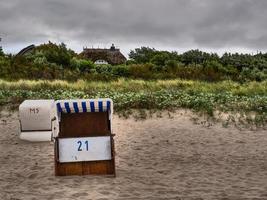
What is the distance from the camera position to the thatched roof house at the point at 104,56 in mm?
77188

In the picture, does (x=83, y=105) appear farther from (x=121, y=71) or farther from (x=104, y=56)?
(x=104, y=56)

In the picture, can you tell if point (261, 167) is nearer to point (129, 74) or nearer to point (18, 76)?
point (18, 76)

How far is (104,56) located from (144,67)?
2993cm

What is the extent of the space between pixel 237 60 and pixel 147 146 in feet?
151

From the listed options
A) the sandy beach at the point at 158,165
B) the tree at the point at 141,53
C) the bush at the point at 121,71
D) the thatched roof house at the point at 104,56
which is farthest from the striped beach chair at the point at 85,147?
the thatched roof house at the point at 104,56

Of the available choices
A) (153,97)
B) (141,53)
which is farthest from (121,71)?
(153,97)

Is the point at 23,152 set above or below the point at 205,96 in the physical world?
below

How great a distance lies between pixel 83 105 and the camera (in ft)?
34.6

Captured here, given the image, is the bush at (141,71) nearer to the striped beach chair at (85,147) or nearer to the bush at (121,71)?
the bush at (121,71)

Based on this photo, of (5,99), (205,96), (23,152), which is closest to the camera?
(23,152)

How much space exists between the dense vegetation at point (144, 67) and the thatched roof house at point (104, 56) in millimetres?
7220

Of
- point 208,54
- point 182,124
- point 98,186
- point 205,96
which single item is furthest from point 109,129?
point 208,54

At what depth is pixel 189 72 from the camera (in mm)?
45500

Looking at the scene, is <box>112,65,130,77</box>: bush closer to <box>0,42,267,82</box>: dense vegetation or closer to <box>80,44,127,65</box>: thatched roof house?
<box>0,42,267,82</box>: dense vegetation
